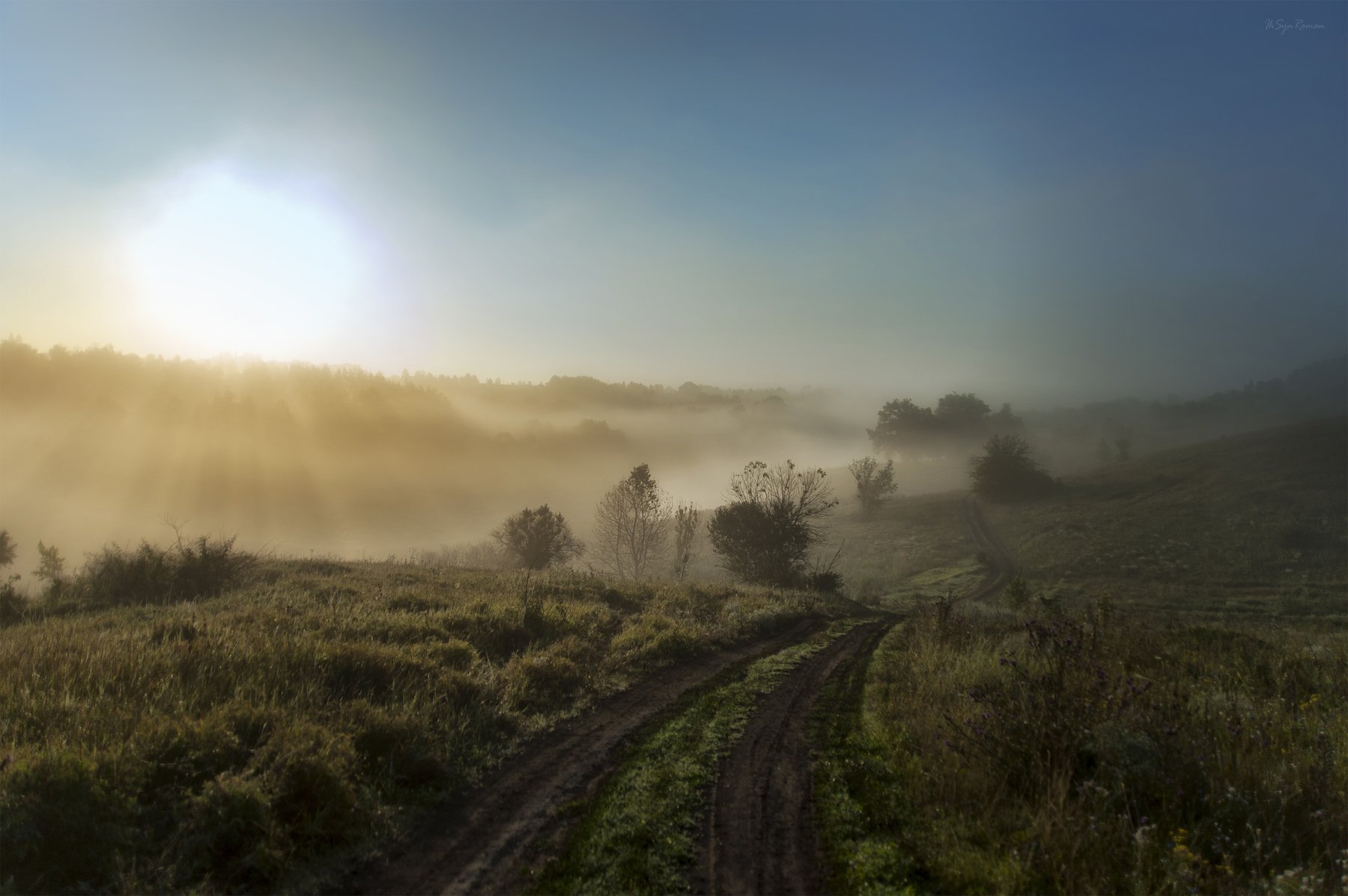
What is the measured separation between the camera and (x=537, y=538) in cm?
4778

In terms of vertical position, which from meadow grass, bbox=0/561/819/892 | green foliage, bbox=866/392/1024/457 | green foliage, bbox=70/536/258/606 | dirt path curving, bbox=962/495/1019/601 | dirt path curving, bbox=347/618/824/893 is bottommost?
dirt path curving, bbox=962/495/1019/601

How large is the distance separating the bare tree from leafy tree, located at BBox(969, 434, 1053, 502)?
5338 cm

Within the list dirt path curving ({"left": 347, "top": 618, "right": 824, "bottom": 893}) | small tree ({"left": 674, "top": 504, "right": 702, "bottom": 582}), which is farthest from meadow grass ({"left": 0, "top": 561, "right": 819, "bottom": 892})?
small tree ({"left": 674, "top": 504, "right": 702, "bottom": 582})

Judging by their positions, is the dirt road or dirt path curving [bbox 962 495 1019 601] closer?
the dirt road

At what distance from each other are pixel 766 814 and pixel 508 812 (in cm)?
263

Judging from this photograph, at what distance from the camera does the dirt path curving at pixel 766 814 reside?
16.5 feet

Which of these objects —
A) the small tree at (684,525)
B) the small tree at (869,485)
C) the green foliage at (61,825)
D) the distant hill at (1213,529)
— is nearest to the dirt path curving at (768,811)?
the green foliage at (61,825)

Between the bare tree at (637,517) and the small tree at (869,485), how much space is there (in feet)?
142

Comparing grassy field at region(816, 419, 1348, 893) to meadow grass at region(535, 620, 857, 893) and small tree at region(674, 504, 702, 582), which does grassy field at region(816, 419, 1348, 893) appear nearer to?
meadow grass at region(535, 620, 857, 893)

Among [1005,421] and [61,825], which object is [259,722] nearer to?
[61,825]

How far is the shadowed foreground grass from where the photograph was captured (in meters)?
5.05

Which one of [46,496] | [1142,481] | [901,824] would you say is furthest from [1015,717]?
[46,496]

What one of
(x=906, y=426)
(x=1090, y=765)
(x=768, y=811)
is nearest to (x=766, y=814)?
(x=768, y=811)

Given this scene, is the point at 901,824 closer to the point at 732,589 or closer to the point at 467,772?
the point at 467,772
